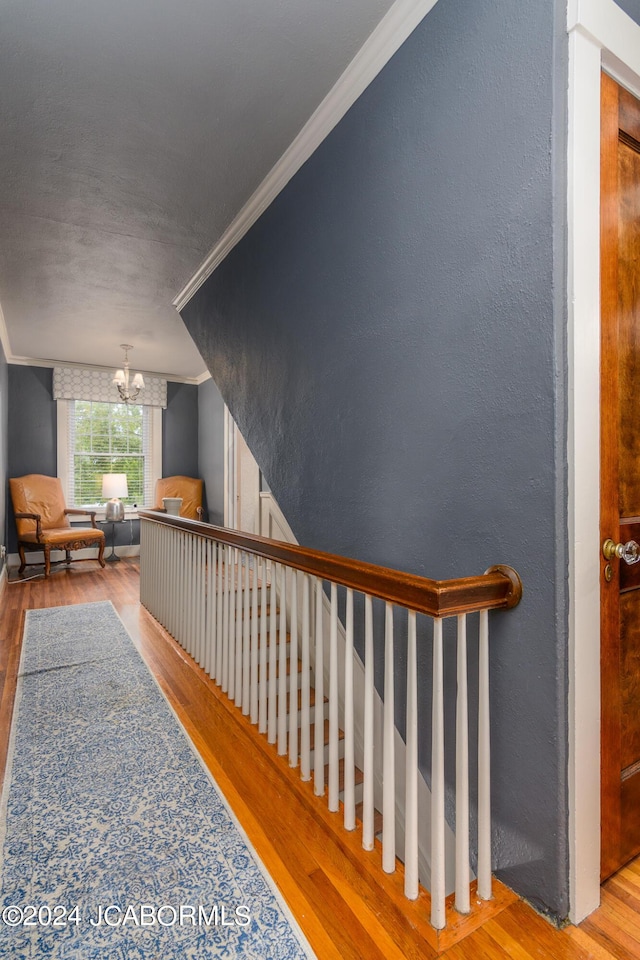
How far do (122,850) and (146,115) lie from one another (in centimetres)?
268

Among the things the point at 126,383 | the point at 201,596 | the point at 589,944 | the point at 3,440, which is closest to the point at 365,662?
the point at 589,944

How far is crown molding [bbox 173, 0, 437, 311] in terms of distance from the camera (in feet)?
5.16

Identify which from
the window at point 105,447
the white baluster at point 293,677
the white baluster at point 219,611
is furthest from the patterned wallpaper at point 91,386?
the white baluster at point 293,677

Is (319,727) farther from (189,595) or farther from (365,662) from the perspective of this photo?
(189,595)

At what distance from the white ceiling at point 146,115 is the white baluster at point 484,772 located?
6.53 feet

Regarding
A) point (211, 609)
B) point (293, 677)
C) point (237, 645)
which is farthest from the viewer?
point (211, 609)

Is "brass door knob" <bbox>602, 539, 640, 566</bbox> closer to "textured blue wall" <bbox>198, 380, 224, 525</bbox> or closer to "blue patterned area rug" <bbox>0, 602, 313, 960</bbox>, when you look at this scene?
"blue patterned area rug" <bbox>0, 602, 313, 960</bbox>

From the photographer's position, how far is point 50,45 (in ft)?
5.59

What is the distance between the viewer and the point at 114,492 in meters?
6.37

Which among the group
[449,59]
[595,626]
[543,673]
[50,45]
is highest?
[50,45]

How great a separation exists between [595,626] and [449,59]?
1.63 metres

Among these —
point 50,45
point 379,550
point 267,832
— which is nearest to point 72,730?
point 267,832

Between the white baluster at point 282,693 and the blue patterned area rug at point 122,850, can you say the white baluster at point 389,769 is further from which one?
the white baluster at point 282,693

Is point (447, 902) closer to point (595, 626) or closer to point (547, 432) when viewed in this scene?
point (595, 626)
